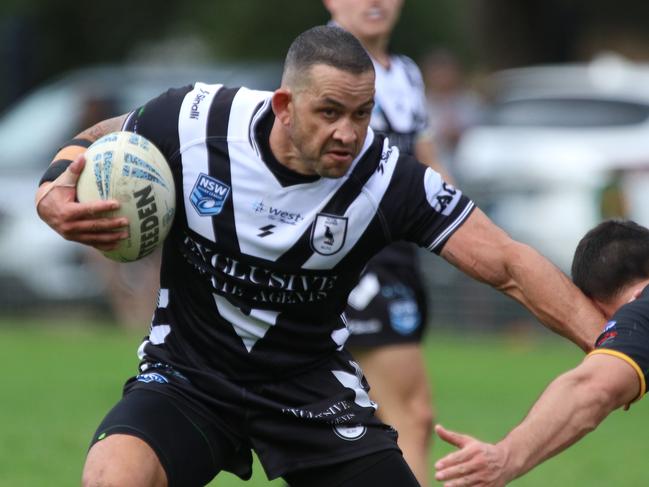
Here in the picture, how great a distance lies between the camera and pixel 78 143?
18.3 ft

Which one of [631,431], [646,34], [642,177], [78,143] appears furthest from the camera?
[646,34]

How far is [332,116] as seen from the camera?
5.11 metres

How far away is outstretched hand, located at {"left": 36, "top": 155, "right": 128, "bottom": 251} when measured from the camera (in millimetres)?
5078

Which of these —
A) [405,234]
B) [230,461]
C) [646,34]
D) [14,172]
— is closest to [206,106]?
[405,234]

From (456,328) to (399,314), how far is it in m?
8.56

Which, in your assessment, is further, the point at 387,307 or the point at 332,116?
the point at 387,307

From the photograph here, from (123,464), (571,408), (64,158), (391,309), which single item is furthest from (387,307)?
(571,408)

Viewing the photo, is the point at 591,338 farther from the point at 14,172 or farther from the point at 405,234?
the point at 14,172

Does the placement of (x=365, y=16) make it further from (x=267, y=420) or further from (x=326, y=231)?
(x=267, y=420)

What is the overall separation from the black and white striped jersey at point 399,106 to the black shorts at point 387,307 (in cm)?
62

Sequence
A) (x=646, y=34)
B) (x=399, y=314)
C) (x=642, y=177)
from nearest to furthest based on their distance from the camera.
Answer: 1. (x=399, y=314)
2. (x=642, y=177)
3. (x=646, y=34)

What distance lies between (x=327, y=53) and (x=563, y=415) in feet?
5.07

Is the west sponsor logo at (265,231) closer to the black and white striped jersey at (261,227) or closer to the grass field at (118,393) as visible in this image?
the black and white striped jersey at (261,227)

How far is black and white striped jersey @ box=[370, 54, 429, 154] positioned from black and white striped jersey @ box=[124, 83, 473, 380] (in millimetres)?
1712
